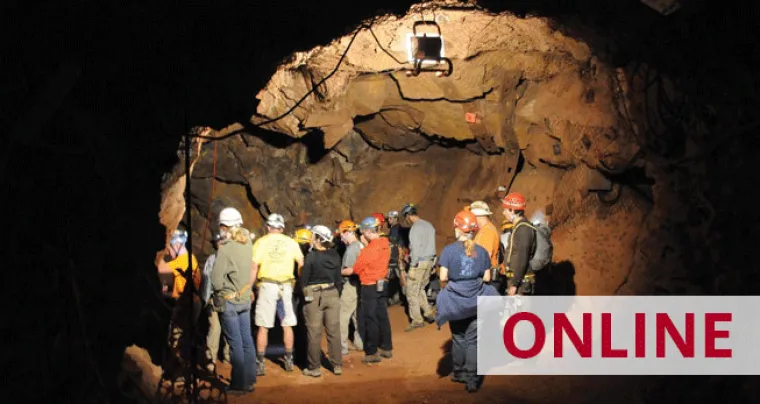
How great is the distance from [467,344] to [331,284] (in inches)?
75.1

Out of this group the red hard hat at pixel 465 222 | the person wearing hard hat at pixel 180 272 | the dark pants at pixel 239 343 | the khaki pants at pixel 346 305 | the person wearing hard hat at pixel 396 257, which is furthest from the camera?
the person wearing hard hat at pixel 396 257

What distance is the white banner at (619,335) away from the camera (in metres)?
6.76

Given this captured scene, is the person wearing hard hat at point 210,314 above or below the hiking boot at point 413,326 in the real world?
above

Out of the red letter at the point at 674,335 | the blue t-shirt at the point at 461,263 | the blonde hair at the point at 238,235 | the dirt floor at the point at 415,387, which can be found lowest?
the dirt floor at the point at 415,387

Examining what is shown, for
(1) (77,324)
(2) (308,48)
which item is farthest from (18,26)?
(2) (308,48)

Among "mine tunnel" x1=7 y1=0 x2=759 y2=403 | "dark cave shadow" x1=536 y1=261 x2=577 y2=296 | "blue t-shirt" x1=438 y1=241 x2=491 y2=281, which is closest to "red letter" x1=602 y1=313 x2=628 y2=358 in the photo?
"mine tunnel" x1=7 y1=0 x2=759 y2=403

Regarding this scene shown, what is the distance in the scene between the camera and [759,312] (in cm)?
656

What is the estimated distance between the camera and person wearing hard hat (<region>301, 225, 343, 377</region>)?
8.70m

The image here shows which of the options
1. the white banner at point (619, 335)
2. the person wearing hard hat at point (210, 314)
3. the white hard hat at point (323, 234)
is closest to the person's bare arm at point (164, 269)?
the person wearing hard hat at point (210, 314)

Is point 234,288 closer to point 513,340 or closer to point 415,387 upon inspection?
point 415,387

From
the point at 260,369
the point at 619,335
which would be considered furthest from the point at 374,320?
the point at 619,335

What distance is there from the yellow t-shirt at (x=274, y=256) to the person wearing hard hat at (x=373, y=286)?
1.16 meters

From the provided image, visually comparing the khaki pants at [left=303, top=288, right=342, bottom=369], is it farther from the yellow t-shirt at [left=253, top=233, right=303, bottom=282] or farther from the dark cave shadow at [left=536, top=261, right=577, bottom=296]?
the dark cave shadow at [left=536, top=261, right=577, bottom=296]

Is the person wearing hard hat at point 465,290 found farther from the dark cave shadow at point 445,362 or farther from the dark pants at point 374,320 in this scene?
the dark pants at point 374,320
